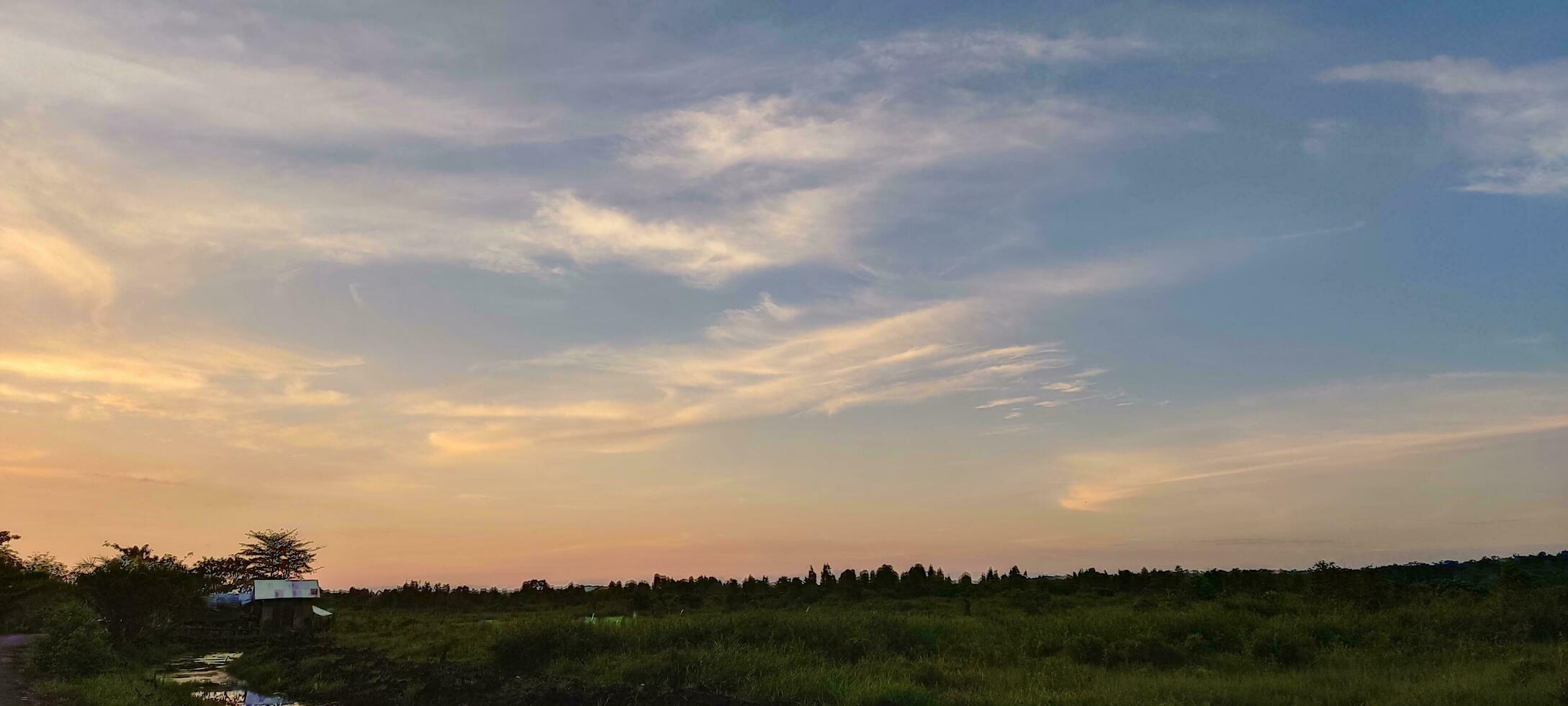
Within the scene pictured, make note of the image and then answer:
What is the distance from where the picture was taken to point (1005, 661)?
95.8ft

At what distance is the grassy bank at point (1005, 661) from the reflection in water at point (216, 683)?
1.04 m

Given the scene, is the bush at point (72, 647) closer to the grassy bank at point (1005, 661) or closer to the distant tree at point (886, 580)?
the grassy bank at point (1005, 661)

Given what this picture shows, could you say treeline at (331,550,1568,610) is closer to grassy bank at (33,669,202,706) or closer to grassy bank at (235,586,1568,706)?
grassy bank at (235,586,1568,706)

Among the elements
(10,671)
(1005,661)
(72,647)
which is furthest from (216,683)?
(1005,661)

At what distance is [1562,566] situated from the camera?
70.5 metres

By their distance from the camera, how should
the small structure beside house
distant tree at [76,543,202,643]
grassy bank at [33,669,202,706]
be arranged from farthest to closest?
the small structure beside house, distant tree at [76,543,202,643], grassy bank at [33,669,202,706]

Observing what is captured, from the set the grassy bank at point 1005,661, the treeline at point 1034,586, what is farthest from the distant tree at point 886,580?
the grassy bank at point 1005,661

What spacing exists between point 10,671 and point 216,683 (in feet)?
19.5

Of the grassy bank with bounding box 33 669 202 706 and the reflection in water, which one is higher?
the grassy bank with bounding box 33 669 202 706

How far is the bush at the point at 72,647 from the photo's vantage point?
3133 cm

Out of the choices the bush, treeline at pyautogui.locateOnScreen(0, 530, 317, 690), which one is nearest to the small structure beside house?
treeline at pyautogui.locateOnScreen(0, 530, 317, 690)

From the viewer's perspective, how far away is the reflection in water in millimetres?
29547

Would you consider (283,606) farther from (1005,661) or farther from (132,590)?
(1005,661)

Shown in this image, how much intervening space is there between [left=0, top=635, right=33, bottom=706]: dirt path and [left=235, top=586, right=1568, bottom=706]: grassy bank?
7.46m
